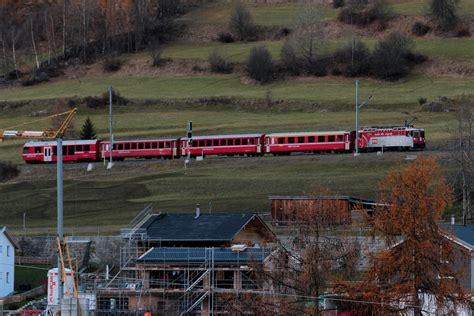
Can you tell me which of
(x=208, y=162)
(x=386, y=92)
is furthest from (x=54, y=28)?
(x=208, y=162)

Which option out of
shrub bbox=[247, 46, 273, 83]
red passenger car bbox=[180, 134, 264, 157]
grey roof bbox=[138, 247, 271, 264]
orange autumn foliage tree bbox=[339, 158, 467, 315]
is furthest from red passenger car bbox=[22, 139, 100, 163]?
orange autumn foliage tree bbox=[339, 158, 467, 315]

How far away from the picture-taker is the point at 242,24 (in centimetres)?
17150

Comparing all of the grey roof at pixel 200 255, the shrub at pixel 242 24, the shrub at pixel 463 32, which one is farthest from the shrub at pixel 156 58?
the grey roof at pixel 200 255

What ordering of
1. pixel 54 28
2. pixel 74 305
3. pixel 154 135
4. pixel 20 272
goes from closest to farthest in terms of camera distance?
1. pixel 74 305
2. pixel 20 272
3. pixel 154 135
4. pixel 54 28

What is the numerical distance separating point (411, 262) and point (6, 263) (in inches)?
1127

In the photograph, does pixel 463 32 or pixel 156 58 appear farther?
pixel 156 58

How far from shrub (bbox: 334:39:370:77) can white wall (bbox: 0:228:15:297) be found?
8690cm

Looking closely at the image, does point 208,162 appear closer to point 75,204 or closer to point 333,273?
point 75,204

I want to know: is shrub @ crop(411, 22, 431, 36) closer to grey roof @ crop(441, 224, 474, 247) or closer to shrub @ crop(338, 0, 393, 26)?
shrub @ crop(338, 0, 393, 26)

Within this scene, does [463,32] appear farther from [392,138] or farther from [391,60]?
[392,138]

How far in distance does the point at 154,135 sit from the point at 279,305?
76572mm

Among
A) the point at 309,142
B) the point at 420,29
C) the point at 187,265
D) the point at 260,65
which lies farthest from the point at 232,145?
the point at 420,29

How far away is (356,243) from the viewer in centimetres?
4875

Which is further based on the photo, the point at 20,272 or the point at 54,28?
the point at 54,28
